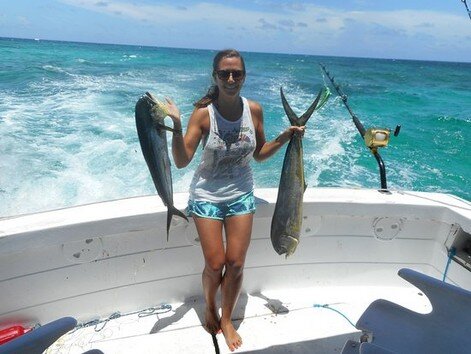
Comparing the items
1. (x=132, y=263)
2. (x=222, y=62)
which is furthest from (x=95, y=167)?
(x=222, y=62)

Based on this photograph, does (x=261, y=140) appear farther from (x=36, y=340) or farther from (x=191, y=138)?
(x=36, y=340)

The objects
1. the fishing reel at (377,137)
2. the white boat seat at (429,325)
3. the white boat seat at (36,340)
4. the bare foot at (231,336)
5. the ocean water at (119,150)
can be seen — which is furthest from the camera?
the ocean water at (119,150)

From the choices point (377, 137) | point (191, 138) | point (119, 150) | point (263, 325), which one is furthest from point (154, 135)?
point (119, 150)

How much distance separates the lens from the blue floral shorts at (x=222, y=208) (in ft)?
7.52

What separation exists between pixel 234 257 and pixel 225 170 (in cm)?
50

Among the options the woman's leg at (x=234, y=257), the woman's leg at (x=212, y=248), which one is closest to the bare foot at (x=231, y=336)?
the woman's leg at (x=234, y=257)

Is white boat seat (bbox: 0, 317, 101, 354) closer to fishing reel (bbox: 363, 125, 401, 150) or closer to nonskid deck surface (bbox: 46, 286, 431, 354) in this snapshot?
nonskid deck surface (bbox: 46, 286, 431, 354)

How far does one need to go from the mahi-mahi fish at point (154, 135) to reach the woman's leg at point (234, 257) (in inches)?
19.4

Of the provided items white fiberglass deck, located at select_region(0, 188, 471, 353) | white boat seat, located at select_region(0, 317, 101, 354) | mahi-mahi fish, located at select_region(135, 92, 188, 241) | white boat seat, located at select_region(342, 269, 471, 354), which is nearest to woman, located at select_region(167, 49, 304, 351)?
mahi-mahi fish, located at select_region(135, 92, 188, 241)

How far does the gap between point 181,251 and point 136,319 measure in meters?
0.52

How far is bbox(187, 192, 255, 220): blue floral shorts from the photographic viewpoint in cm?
229

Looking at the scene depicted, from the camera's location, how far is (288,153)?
2270mm

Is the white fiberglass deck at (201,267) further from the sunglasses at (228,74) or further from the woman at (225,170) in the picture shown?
the sunglasses at (228,74)

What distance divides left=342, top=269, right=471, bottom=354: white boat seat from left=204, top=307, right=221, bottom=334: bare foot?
2.96ft
